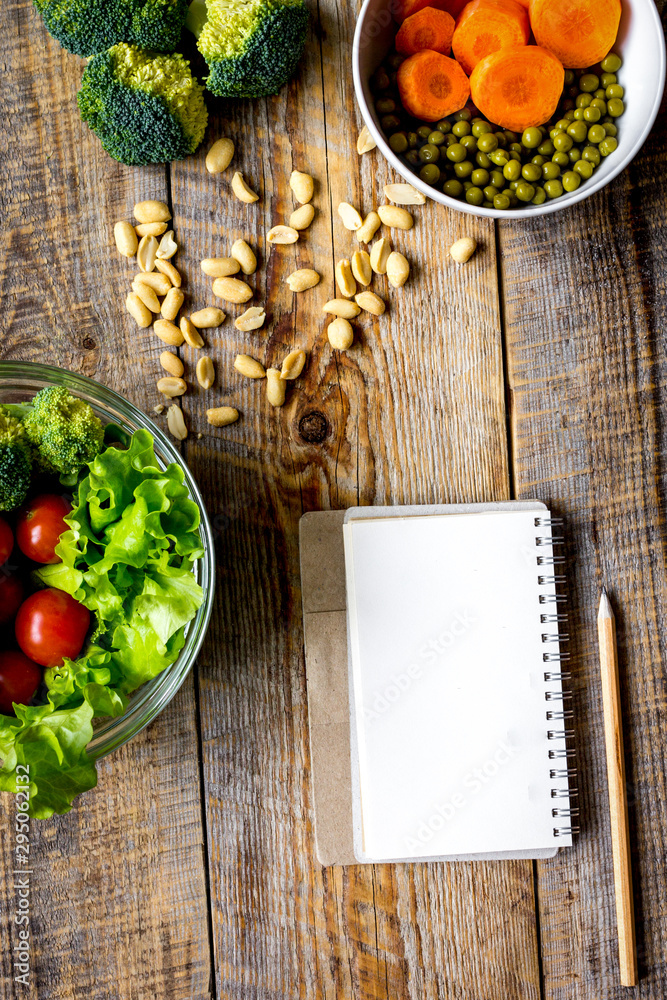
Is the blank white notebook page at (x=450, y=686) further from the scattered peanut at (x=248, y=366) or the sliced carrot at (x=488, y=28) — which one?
the sliced carrot at (x=488, y=28)

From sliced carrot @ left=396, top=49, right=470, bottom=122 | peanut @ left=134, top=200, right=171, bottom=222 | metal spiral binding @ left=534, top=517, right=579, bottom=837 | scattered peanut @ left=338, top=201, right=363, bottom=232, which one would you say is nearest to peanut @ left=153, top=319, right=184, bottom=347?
peanut @ left=134, top=200, right=171, bottom=222

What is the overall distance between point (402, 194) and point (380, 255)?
74mm

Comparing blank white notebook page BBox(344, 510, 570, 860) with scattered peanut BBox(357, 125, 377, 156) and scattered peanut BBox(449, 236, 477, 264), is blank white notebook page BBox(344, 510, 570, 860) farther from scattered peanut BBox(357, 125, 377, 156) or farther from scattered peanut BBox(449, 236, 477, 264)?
scattered peanut BBox(357, 125, 377, 156)

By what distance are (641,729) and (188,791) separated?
1.67ft

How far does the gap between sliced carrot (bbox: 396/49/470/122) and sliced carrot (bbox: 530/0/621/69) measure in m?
0.09

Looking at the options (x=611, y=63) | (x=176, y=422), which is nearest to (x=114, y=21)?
(x=176, y=422)

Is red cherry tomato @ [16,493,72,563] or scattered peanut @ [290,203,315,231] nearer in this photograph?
red cherry tomato @ [16,493,72,563]

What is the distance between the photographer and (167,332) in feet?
2.74

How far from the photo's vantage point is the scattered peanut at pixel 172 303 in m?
0.83

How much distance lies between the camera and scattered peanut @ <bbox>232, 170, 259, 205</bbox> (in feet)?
2.74

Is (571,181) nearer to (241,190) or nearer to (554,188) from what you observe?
(554,188)

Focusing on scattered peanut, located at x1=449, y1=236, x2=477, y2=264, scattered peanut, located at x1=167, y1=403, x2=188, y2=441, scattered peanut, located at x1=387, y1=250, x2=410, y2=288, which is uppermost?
scattered peanut, located at x1=449, y1=236, x2=477, y2=264

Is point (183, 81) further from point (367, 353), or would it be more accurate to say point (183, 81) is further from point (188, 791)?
point (188, 791)

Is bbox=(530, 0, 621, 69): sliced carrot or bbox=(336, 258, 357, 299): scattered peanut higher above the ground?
bbox=(530, 0, 621, 69): sliced carrot
